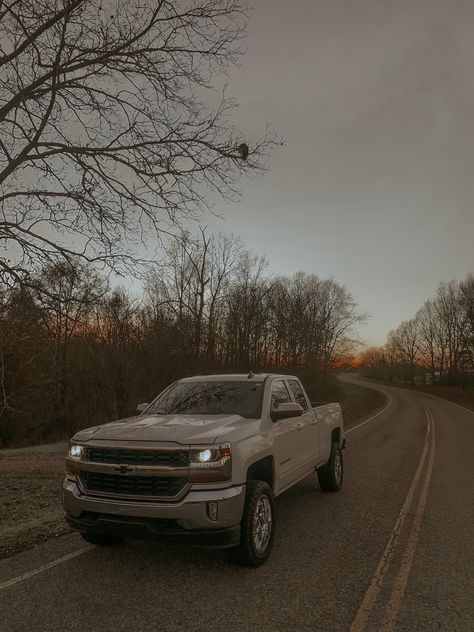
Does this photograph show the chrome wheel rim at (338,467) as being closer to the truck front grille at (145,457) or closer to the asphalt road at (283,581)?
the asphalt road at (283,581)

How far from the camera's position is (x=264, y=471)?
5344mm

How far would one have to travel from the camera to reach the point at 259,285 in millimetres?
43406

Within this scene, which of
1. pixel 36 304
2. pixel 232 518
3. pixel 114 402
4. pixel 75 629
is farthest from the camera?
pixel 114 402

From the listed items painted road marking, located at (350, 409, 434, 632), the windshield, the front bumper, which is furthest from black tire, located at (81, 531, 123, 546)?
painted road marking, located at (350, 409, 434, 632)

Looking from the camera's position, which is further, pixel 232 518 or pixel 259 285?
pixel 259 285

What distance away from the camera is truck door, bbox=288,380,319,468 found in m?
6.71

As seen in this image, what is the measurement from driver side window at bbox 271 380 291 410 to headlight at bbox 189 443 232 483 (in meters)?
1.59

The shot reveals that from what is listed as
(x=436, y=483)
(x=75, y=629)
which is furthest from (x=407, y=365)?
(x=75, y=629)

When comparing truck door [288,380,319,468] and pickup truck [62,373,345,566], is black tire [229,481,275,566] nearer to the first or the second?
pickup truck [62,373,345,566]

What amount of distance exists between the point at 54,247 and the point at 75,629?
24.5 ft

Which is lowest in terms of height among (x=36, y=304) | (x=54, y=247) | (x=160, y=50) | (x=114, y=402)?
(x=114, y=402)

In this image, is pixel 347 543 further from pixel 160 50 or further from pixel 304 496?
pixel 160 50

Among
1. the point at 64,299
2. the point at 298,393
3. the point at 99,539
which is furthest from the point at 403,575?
the point at 64,299

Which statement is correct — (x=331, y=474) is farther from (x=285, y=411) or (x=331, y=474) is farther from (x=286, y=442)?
(x=285, y=411)
